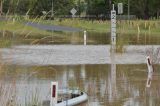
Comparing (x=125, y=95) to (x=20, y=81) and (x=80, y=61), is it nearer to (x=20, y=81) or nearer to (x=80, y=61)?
(x=20, y=81)

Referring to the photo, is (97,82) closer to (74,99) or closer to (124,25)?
(74,99)

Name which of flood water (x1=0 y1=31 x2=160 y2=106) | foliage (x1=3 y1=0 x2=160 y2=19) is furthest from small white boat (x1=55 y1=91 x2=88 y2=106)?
foliage (x1=3 y1=0 x2=160 y2=19)

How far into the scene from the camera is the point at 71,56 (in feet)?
77.3

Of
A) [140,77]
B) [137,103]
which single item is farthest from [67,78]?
[137,103]

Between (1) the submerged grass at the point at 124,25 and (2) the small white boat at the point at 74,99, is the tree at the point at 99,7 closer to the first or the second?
(1) the submerged grass at the point at 124,25

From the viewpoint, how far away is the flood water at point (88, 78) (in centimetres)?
1085

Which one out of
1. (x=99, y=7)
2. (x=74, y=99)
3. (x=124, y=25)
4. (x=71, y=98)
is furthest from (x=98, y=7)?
(x=74, y=99)


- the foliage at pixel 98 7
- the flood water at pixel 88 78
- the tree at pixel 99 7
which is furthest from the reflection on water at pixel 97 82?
the tree at pixel 99 7

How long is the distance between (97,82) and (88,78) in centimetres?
98

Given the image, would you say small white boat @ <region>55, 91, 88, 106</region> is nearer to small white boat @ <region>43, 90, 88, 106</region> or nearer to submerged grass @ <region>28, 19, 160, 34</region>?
small white boat @ <region>43, 90, 88, 106</region>

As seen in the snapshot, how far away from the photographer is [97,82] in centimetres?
1425

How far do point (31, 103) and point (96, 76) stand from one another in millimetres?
6131

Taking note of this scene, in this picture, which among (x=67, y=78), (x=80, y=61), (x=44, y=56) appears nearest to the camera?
(x=67, y=78)

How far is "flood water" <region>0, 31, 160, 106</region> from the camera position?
427 inches
